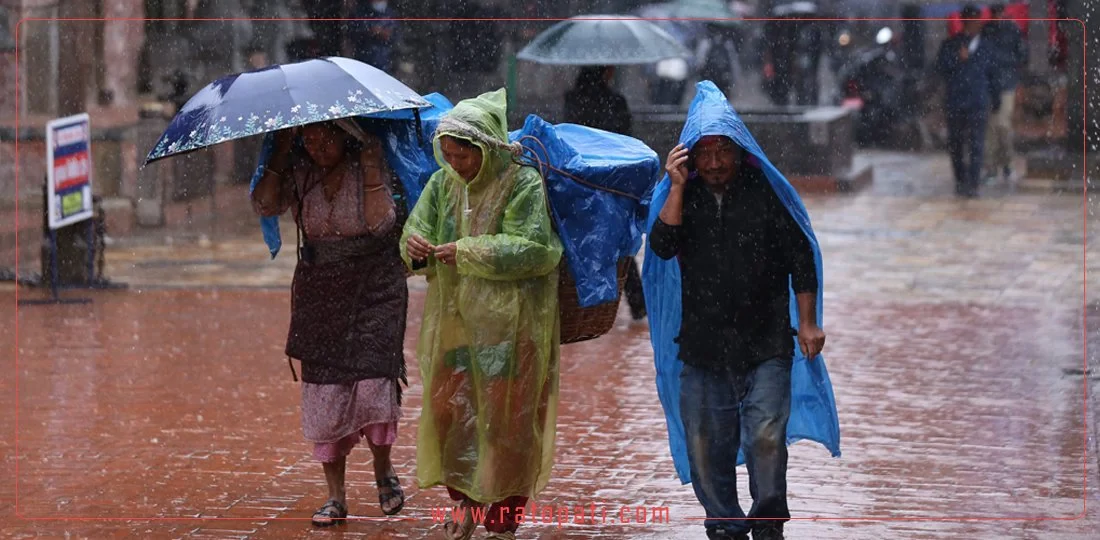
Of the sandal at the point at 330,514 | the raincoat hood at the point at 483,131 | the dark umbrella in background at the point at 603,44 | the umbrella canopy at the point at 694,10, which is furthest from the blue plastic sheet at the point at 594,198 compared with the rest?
the umbrella canopy at the point at 694,10

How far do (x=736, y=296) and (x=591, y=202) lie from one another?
620mm

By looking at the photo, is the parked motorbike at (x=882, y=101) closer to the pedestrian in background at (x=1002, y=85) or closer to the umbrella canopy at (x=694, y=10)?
the umbrella canopy at (x=694, y=10)

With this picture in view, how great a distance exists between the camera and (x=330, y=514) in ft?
20.6

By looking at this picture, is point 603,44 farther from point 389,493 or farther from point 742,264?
point 742,264

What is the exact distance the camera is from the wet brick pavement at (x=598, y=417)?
6480 millimetres

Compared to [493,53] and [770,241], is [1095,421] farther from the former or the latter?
[493,53]

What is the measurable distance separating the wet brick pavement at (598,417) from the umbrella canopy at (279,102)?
1.46 m

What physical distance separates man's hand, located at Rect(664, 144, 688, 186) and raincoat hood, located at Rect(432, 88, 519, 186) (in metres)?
0.57

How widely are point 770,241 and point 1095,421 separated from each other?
348cm

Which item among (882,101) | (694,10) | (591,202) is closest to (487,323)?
(591,202)

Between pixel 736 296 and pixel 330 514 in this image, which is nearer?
pixel 736 296

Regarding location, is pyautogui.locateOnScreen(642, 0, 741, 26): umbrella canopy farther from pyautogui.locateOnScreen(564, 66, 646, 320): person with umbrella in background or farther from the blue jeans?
the blue jeans

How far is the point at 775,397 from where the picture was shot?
18.2 feet

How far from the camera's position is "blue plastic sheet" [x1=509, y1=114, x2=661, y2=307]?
19.0 ft
